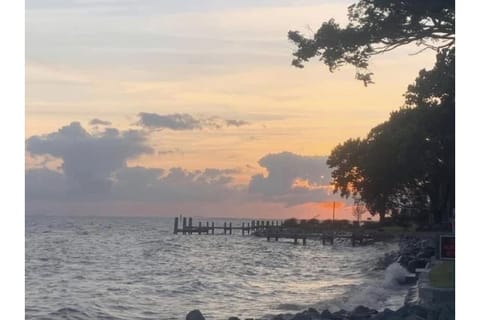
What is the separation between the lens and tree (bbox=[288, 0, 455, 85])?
11289 mm

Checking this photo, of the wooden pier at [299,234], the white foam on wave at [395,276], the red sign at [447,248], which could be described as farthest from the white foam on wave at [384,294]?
the wooden pier at [299,234]

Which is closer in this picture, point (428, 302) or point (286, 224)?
point (428, 302)

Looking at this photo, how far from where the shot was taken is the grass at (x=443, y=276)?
381 inches

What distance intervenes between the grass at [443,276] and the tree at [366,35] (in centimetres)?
267

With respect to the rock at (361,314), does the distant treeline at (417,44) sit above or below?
above

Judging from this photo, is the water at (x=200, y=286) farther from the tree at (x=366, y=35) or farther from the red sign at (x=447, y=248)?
the red sign at (x=447, y=248)

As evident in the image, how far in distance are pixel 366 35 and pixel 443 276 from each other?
3.41m

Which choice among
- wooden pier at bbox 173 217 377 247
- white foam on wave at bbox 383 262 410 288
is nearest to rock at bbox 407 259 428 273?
white foam on wave at bbox 383 262 410 288

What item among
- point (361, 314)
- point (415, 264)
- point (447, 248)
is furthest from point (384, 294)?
point (447, 248)

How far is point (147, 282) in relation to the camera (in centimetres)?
2323
